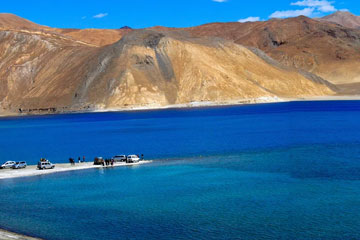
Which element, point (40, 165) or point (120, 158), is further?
point (120, 158)

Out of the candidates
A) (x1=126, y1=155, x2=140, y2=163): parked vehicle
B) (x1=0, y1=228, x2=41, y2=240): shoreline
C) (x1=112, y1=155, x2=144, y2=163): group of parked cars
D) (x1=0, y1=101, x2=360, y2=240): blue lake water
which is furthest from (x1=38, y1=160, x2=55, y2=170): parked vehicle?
(x1=0, y1=228, x2=41, y2=240): shoreline

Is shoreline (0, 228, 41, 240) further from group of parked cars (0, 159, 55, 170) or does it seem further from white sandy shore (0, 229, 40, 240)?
group of parked cars (0, 159, 55, 170)

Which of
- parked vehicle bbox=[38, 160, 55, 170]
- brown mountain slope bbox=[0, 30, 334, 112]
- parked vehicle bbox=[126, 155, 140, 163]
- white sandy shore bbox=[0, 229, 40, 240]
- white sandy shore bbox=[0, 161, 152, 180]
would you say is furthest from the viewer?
brown mountain slope bbox=[0, 30, 334, 112]

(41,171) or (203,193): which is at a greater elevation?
(41,171)

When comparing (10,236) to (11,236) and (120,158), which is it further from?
(120,158)

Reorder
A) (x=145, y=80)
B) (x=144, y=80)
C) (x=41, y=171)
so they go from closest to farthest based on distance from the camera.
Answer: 1. (x=41, y=171)
2. (x=144, y=80)
3. (x=145, y=80)

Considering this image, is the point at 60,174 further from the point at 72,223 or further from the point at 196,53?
the point at 196,53

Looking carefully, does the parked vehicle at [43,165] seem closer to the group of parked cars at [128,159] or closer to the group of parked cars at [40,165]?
the group of parked cars at [40,165]

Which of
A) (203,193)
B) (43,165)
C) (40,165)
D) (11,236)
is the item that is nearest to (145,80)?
(43,165)

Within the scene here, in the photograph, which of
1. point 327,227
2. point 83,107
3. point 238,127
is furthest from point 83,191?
Answer: point 83,107
